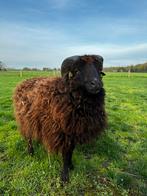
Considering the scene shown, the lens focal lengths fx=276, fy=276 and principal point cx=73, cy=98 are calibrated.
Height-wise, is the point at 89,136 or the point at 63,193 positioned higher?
the point at 89,136

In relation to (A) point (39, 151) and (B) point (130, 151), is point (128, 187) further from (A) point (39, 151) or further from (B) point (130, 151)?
(A) point (39, 151)

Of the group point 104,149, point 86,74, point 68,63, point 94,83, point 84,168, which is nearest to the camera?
point 94,83

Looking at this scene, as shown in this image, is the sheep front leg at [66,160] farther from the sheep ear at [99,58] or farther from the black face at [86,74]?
the sheep ear at [99,58]

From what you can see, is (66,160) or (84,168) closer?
(66,160)

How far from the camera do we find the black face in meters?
4.30

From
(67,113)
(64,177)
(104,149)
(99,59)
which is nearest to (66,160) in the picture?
(64,177)

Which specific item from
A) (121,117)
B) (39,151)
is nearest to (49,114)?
(39,151)

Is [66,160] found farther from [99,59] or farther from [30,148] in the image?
[99,59]

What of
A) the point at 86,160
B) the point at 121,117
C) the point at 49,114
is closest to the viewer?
the point at 49,114

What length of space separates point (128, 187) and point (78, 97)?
1.77 meters

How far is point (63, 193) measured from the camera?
4438 millimetres

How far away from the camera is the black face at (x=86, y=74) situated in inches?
169

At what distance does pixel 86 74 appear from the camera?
436 centimetres

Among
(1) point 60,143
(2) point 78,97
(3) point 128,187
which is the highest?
(2) point 78,97
